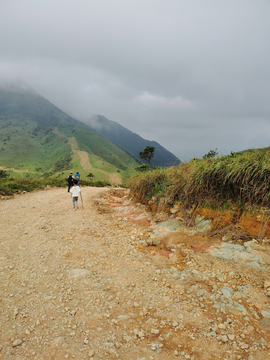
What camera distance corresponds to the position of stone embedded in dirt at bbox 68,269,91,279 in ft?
14.5

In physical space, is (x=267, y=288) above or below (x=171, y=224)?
below

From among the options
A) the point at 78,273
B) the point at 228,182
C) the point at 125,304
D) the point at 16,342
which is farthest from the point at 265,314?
the point at 16,342

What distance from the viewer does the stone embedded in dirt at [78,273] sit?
14.5 feet

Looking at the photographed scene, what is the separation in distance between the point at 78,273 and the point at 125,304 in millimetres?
1651

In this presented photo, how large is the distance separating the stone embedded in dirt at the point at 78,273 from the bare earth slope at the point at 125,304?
27 mm

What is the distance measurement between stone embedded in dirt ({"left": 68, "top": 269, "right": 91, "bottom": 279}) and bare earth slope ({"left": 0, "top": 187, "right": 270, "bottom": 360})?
0.09ft

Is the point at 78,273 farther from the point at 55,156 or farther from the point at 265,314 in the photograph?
the point at 55,156

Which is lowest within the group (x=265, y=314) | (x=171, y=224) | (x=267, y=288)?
(x=265, y=314)

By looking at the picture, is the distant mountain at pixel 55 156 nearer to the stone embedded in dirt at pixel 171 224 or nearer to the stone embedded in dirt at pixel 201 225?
the stone embedded in dirt at pixel 171 224

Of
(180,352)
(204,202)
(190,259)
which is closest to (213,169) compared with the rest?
(204,202)

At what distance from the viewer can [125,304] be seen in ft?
11.7

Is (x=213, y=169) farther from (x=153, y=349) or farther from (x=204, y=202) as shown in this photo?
(x=153, y=349)

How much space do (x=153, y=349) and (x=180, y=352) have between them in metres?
0.42

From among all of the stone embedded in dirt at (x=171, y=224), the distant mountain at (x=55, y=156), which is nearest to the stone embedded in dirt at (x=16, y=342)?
the stone embedded in dirt at (x=171, y=224)
